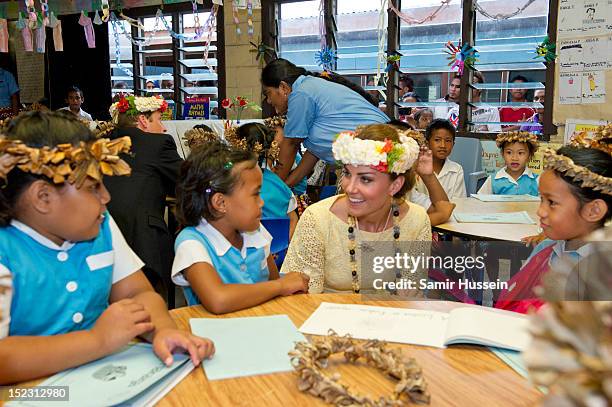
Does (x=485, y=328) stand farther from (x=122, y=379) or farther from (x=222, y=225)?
(x=222, y=225)

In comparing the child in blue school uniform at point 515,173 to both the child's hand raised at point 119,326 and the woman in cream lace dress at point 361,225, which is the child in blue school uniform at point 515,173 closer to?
the woman in cream lace dress at point 361,225

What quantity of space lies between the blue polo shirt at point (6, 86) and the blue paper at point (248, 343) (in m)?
8.78

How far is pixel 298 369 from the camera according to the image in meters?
1.02

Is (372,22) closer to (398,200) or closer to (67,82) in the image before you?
(398,200)

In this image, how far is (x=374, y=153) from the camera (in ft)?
6.43

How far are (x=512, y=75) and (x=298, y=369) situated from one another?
16.8ft

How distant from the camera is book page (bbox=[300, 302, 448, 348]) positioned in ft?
4.13

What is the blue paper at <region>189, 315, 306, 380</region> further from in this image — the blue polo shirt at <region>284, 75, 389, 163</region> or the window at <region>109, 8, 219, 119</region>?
the window at <region>109, 8, 219, 119</region>

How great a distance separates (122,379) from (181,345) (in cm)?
14

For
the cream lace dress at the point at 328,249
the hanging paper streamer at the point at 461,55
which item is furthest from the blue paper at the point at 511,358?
the hanging paper streamer at the point at 461,55

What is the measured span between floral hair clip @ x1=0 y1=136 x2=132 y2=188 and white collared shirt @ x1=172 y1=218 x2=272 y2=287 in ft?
1.63

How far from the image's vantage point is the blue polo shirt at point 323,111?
351 centimetres

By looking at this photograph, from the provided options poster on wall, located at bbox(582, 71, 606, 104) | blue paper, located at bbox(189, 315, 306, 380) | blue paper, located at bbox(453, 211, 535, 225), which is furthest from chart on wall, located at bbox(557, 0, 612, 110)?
blue paper, located at bbox(189, 315, 306, 380)

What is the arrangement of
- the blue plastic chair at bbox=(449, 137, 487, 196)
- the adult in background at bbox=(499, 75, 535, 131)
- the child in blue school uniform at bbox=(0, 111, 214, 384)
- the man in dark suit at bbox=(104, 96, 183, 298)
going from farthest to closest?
the adult in background at bbox=(499, 75, 535, 131), the blue plastic chair at bbox=(449, 137, 487, 196), the man in dark suit at bbox=(104, 96, 183, 298), the child in blue school uniform at bbox=(0, 111, 214, 384)
